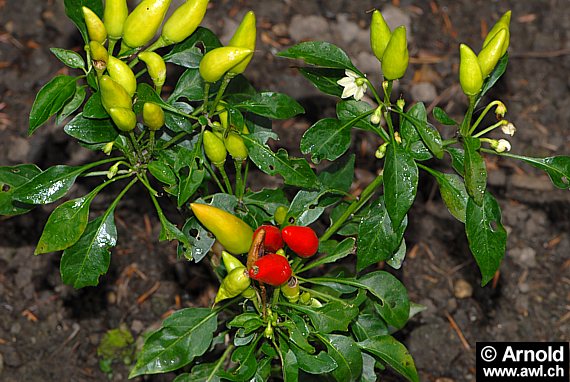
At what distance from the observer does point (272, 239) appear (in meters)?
1.94

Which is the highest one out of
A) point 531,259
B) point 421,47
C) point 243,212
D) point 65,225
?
point 65,225

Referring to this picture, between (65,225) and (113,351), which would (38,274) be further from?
(65,225)

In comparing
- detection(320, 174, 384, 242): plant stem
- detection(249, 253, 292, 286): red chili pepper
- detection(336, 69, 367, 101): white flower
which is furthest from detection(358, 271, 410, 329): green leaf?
detection(336, 69, 367, 101): white flower

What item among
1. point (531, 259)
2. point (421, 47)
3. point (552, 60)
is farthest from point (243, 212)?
point (552, 60)

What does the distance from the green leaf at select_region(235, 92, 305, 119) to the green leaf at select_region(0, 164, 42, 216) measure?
0.57 meters

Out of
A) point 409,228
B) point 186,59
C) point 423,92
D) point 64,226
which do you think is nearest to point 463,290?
point 409,228

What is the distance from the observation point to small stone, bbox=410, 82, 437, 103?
3.54 m

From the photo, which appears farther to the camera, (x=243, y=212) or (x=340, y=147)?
(x=243, y=212)

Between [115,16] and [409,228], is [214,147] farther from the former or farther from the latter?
[409,228]

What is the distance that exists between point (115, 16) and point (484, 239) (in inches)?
38.6

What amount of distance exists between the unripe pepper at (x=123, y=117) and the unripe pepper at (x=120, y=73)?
66mm

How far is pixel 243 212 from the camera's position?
2.19 meters

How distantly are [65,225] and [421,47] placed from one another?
2155 millimetres

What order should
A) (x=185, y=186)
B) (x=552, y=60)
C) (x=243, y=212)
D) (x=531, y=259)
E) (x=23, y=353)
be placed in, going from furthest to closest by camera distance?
(x=552, y=60) < (x=531, y=259) < (x=23, y=353) < (x=243, y=212) < (x=185, y=186)
